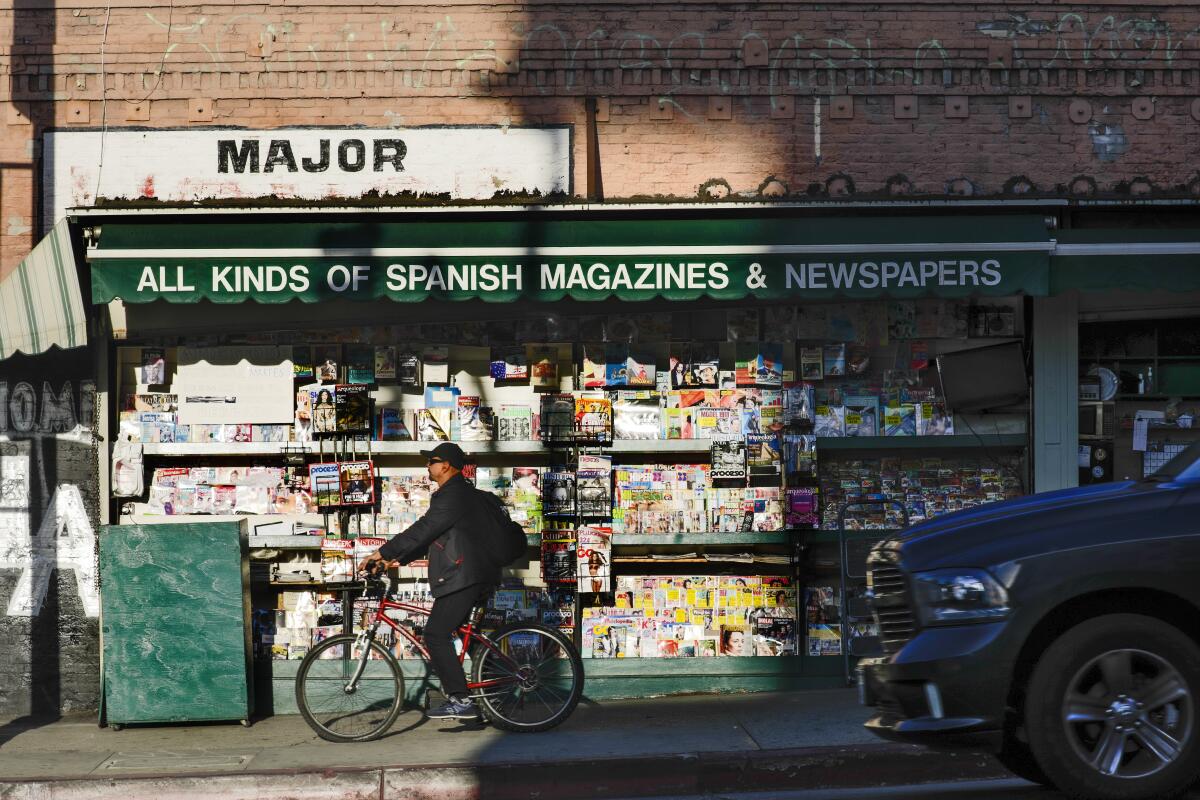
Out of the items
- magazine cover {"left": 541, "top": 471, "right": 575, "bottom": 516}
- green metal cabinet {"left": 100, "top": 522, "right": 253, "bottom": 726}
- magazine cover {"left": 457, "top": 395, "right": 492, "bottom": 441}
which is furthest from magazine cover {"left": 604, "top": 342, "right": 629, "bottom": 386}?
green metal cabinet {"left": 100, "top": 522, "right": 253, "bottom": 726}

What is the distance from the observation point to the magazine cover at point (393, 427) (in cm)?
1042

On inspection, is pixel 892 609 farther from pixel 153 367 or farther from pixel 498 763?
pixel 153 367

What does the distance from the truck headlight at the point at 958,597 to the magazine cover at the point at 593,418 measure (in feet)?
14.6

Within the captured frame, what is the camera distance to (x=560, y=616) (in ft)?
33.9

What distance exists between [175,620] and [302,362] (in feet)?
6.90

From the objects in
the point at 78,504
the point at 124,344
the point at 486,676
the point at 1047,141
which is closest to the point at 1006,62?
the point at 1047,141

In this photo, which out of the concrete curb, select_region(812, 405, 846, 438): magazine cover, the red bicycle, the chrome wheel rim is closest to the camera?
the chrome wheel rim

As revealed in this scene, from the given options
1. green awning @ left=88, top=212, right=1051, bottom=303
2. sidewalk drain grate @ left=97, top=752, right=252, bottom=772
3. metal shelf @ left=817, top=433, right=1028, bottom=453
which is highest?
green awning @ left=88, top=212, right=1051, bottom=303

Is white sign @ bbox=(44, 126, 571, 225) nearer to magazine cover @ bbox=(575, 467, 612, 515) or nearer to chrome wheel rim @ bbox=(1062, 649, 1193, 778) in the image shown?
magazine cover @ bbox=(575, 467, 612, 515)

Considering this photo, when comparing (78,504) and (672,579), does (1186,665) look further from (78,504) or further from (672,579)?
(78,504)

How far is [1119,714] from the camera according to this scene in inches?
230

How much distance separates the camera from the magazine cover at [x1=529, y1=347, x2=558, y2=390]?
1044cm

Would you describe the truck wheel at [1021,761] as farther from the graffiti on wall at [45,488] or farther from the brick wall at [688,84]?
the graffiti on wall at [45,488]

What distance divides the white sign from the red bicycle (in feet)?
11.0
